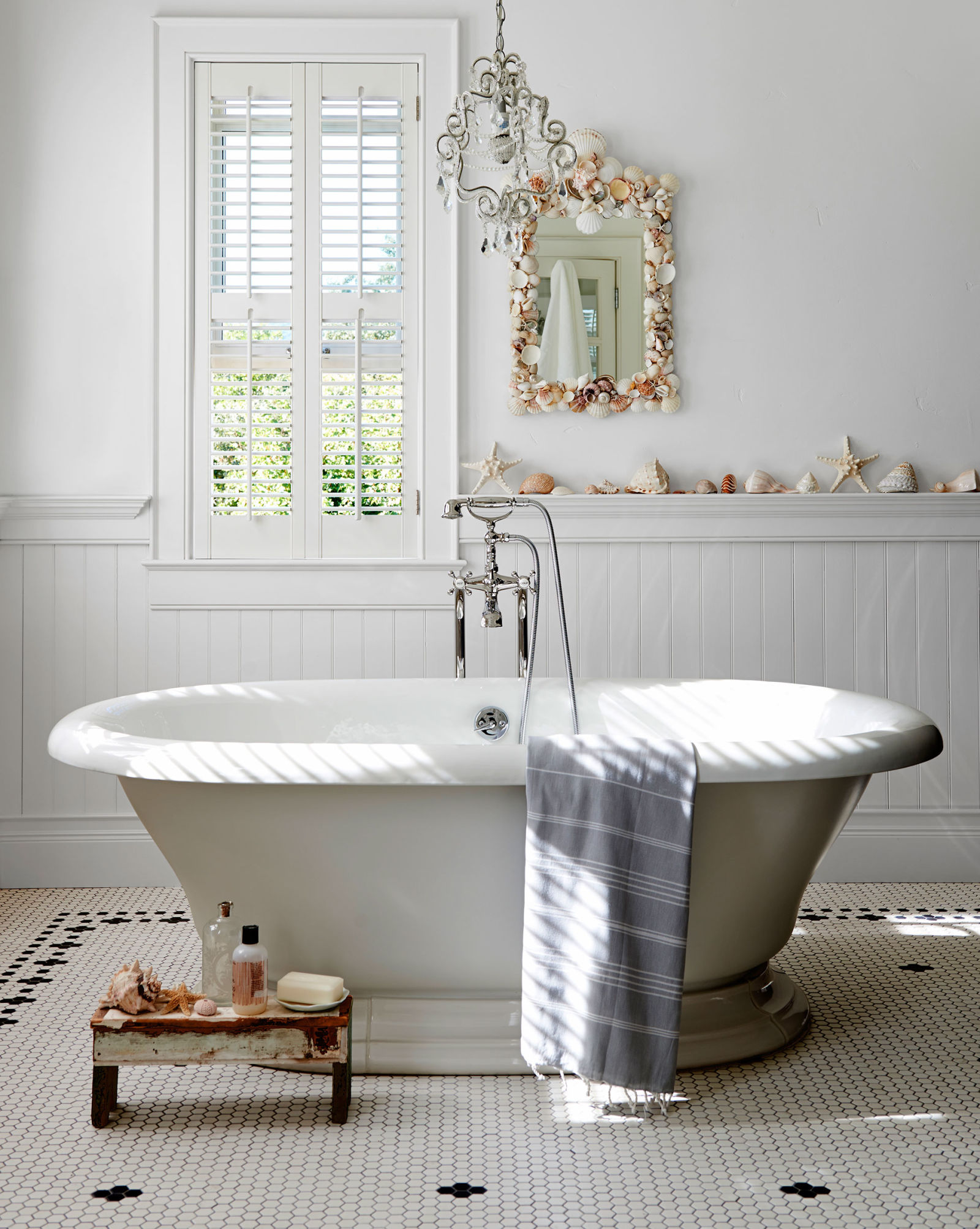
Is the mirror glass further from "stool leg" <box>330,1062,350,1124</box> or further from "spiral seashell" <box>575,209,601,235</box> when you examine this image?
"stool leg" <box>330,1062,350,1124</box>

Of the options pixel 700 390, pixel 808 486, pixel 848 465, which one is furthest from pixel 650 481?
pixel 848 465

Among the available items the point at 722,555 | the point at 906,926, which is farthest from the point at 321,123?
the point at 906,926

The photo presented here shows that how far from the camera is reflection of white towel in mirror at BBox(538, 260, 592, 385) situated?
3.17 m

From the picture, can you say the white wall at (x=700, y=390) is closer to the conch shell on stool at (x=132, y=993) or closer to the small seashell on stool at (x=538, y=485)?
the small seashell on stool at (x=538, y=485)

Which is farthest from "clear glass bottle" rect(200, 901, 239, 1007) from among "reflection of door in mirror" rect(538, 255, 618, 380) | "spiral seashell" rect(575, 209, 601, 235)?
"spiral seashell" rect(575, 209, 601, 235)

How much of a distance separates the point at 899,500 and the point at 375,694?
5.30ft

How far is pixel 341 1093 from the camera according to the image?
1814 millimetres

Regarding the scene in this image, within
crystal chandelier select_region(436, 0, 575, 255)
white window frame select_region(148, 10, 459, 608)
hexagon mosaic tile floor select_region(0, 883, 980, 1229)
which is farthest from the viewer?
white window frame select_region(148, 10, 459, 608)

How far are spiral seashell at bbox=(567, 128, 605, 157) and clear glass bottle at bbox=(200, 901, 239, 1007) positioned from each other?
227 cm

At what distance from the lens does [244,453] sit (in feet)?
10.4

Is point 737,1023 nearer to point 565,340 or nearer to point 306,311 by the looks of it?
point 565,340

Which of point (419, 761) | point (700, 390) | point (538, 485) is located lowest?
point (419, 761)

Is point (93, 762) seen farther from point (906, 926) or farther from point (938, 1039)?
point (906, 926)

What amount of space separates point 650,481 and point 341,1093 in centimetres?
190
